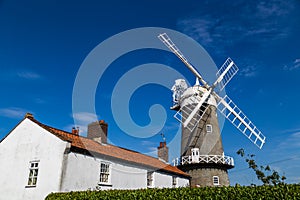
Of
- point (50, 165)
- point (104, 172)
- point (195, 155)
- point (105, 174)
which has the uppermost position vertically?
point (195, 155)

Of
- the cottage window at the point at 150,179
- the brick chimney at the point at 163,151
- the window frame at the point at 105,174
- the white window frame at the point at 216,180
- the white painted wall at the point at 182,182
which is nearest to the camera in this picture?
the window frame at the point at 105,174

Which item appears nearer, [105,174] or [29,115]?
[105,174]

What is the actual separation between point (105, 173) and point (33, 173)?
4.92 meters

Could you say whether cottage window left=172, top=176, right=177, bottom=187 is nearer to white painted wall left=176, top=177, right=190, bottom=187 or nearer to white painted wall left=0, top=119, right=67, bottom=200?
white painted wall left=176, top=177, right=190, bottom=187

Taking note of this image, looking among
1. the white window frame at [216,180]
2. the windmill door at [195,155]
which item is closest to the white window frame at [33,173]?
the windmill door at [195,155]

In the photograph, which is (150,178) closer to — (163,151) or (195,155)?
(195,155)

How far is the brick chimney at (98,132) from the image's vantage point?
22109 millimetres

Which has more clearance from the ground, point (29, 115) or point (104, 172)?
point (29, 115)

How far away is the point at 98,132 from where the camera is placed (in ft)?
73.0

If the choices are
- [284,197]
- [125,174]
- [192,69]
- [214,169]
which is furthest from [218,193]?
[192,69]

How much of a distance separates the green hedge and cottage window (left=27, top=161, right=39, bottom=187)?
3.98m

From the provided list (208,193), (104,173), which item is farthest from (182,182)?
(208,193)

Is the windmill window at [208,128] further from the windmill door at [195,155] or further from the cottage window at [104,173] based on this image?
the cottage window at [104,173]

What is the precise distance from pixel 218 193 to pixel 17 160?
577 inches
